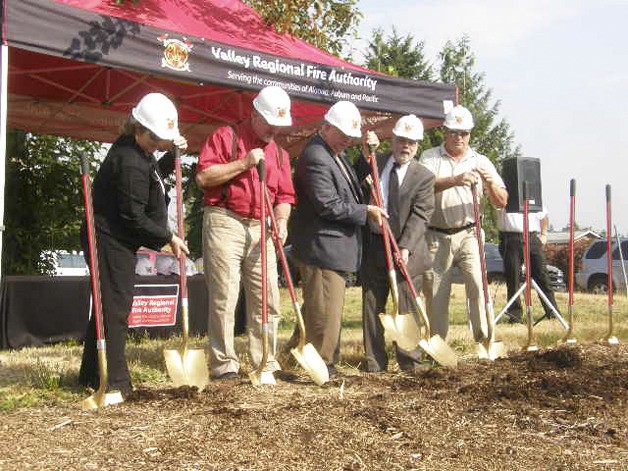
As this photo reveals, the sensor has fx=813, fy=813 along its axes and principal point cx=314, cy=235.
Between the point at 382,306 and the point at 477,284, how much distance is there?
3.36 feet

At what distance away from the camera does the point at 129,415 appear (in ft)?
14.3

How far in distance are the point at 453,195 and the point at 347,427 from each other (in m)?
3.08

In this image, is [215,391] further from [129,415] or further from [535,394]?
[535,394]

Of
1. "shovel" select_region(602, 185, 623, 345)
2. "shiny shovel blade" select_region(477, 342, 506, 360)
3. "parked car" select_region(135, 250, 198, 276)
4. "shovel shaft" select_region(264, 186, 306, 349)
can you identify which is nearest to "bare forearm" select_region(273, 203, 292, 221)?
"shovel shaft" select_region(264, 186, 306, 349)

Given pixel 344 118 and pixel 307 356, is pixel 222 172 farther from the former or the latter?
pixel 307 356

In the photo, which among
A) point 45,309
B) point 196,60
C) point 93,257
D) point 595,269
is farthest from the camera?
point 595,269

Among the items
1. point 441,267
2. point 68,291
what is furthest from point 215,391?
point 68,291

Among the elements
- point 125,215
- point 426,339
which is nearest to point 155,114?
point 125,215

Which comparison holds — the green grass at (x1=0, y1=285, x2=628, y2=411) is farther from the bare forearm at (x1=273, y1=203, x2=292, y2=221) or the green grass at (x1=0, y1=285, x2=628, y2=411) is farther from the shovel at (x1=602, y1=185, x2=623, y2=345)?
the bare forearm at (x1=273, y1=203, x2=292, y2=221)

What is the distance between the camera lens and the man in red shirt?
5.45 m

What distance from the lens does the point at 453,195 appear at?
6691 mm

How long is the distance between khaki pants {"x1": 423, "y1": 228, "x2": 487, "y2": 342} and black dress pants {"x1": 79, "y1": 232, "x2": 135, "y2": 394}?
8.89ft

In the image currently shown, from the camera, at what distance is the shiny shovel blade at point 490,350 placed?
21.6 ft

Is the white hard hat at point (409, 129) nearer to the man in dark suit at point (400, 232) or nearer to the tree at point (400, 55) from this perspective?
the man in dark suit at point (400, 232)
